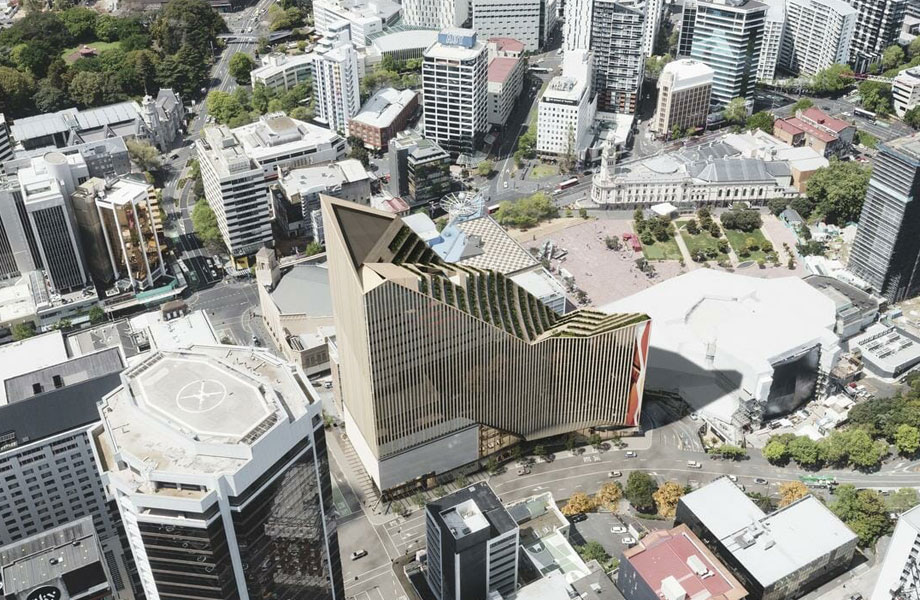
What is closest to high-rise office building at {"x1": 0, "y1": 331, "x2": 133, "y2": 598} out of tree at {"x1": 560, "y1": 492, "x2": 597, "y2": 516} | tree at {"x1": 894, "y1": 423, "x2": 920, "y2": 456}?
tree at {"x1": 560, "y1": 492, "x2": 597, "y2": 516}

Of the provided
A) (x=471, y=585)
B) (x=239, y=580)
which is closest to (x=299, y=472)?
(x=239, y=580)

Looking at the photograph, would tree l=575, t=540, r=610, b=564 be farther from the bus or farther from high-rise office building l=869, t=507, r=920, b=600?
high-rise office building l=869, t=507, r=920, b=600

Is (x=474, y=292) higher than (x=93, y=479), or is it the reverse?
(x=474, y=292)

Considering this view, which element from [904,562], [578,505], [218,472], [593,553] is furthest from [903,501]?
[218,472]

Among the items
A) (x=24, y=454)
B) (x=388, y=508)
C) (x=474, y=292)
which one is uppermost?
(x=474, y=292)

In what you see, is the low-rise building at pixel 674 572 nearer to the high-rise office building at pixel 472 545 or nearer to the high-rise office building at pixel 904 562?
the high-rise office building at pixel 472 545

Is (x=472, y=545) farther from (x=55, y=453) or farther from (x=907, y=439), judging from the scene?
(x=907, y=439)

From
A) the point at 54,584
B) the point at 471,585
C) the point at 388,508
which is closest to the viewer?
the point at 54,584

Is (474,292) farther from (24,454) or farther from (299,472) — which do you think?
(24,454)
